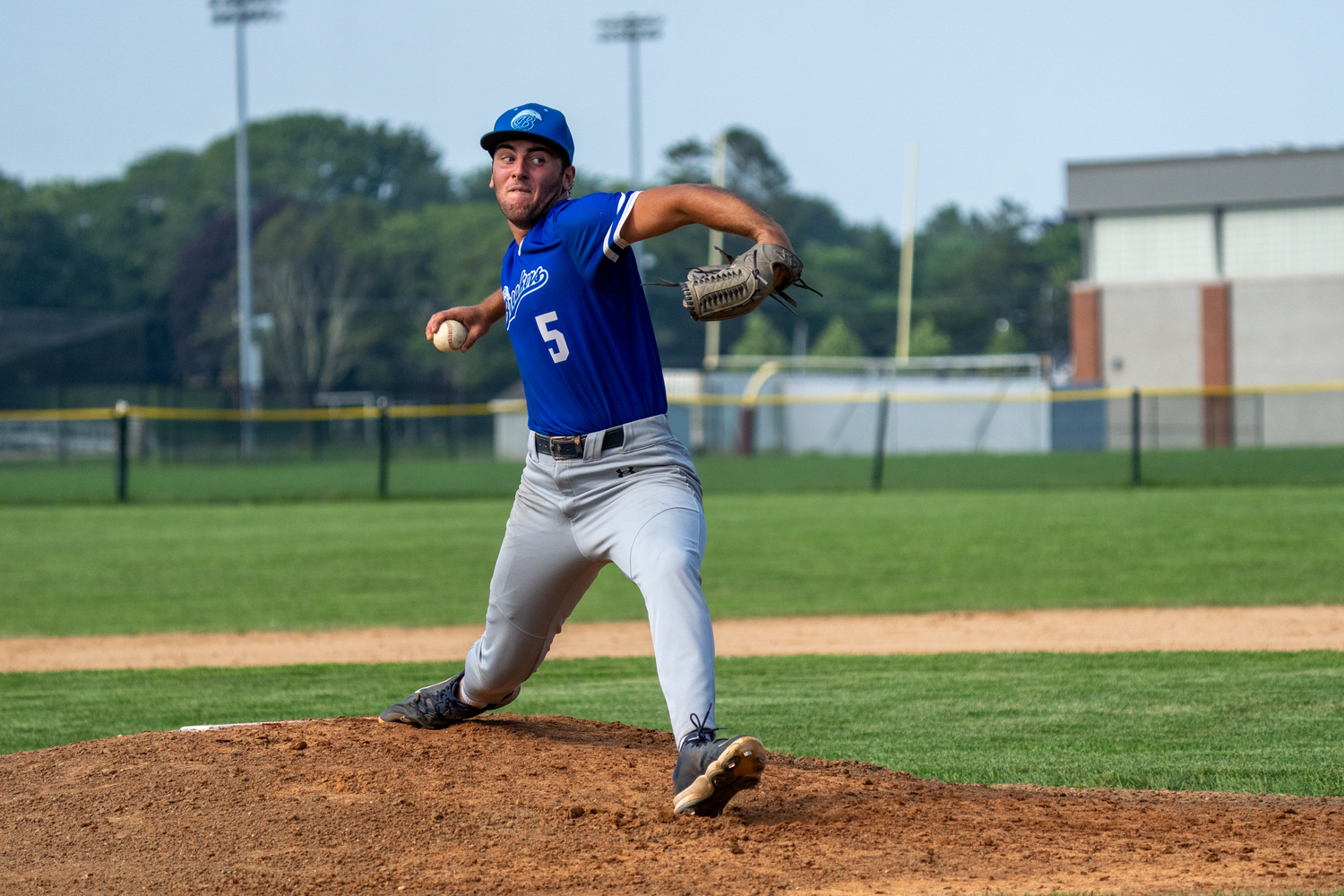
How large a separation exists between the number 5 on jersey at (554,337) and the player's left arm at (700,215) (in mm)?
341

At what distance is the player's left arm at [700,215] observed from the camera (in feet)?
10.8

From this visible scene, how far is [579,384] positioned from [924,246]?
10004 centimetres

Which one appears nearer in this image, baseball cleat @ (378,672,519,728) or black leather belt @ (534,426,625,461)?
black leather belt @ (534,426,625,461)

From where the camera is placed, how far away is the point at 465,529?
15555 mm

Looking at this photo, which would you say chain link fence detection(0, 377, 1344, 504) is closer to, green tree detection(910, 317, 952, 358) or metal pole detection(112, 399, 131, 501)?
metal pole detection(112, 399, 131, 501)

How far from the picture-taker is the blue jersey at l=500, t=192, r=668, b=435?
3760 mm

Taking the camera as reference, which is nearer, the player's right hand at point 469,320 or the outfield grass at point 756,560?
the player's right hand at point 469,320

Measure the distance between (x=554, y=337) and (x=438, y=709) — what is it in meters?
1.44

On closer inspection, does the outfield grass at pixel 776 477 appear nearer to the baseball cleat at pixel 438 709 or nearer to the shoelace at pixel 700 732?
the baseball cleat at pixel 438 709

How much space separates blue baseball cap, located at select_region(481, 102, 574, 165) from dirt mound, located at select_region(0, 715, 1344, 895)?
6.11 ft

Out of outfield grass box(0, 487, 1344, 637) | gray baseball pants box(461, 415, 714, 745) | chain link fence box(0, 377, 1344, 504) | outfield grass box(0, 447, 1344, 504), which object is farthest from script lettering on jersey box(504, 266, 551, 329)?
outfield grass box(0, 447, 1344, 504)

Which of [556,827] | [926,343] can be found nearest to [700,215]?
[556,827]

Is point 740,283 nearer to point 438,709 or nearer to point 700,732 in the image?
point 700,732

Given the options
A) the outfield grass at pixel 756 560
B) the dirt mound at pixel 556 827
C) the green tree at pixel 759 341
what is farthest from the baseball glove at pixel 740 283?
the green tree at pixel 759 341
